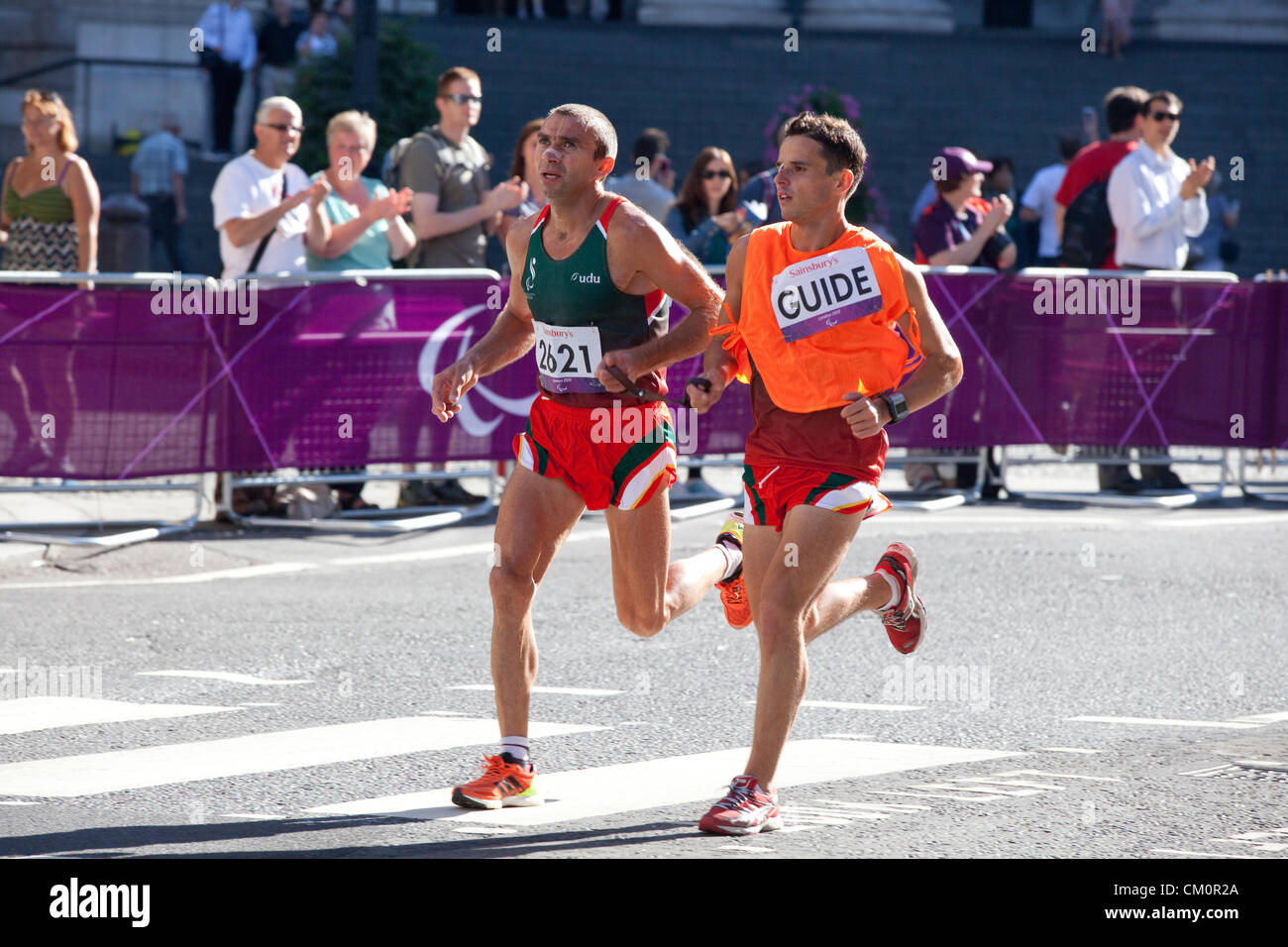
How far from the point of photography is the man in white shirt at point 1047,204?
18438 millimetres

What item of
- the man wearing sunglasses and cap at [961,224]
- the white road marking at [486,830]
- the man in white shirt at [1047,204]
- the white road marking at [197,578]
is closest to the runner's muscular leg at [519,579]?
the white road marking at [486,830]

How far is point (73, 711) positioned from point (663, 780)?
226cm

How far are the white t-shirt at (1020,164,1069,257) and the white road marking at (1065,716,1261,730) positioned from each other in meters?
11.7

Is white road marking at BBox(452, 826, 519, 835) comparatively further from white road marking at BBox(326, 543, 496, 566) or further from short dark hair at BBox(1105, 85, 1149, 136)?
short dark hair at BBox(1105, 85, 1149, 136)

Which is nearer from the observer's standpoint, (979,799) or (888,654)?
(979,799)

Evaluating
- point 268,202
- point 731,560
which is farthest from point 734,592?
point 268,202

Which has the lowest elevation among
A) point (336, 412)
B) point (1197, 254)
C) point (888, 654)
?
point (888, 654)

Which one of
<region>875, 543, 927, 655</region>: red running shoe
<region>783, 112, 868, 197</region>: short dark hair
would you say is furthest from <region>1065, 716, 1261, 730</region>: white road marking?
<region>783, 112, 868, 197</region>: short dark hair

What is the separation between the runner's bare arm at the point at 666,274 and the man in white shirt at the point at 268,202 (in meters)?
5.76

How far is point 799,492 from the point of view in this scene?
6.12 meters
